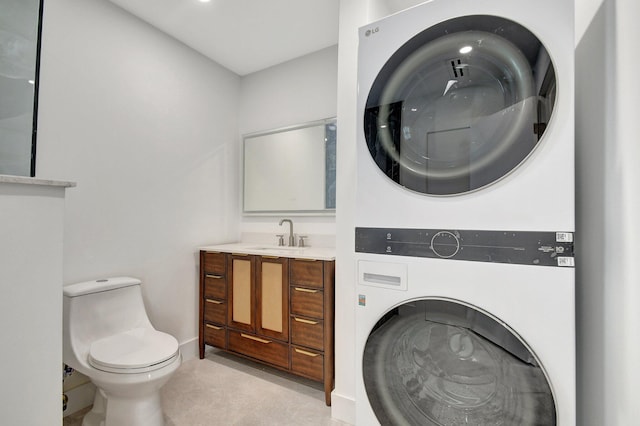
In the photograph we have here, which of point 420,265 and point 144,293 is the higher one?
point 420,265

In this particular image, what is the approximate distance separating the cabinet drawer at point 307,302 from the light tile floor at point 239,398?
552 millimetres

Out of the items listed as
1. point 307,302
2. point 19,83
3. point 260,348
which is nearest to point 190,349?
point 260,348

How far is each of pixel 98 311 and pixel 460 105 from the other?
2154mm

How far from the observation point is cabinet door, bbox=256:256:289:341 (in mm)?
2047

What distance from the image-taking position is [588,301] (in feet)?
3.00

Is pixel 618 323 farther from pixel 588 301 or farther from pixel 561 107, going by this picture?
pixel 561 107

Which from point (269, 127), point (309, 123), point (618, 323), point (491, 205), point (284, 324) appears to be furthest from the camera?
point (269, 127)

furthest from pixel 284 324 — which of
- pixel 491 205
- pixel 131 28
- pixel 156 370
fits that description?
pixel 131 28

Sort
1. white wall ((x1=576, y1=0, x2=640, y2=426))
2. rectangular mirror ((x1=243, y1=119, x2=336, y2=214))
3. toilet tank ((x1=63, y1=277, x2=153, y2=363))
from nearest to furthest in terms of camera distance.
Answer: white wall ((x1=576, y1=0, x2=640, y2=426)) → toilet tank ((x1=63, y1=277, x2=153, y2=363)) → rectangular mirror ((x1=243, y1=119, x2=336, y2=214))

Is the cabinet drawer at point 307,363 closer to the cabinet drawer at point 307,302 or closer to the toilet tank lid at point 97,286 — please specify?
the cabinet drawer at point 307,302

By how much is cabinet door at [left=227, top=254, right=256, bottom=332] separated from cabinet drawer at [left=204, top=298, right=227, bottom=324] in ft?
0.19

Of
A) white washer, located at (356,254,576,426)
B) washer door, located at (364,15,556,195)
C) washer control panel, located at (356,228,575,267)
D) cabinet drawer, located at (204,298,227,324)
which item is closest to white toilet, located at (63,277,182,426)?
cabinet drawer, located at (204,298,227,324)

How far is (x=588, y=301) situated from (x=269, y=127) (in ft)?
8.43

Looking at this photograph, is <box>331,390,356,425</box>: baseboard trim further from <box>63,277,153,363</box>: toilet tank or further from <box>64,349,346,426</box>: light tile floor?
<box>63,277,153,363</box>: toilet tank
